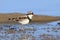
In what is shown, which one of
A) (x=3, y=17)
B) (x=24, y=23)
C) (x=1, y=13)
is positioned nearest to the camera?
(x=24, y=23)

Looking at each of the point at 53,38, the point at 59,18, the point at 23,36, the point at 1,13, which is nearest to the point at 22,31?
the point at 23,36

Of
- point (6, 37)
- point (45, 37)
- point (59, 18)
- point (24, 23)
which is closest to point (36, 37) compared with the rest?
point (45, 37)

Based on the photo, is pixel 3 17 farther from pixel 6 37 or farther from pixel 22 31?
pixel 6 37

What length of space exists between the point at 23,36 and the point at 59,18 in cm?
1178

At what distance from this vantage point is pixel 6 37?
15016mm

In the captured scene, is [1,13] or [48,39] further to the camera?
[1,13]

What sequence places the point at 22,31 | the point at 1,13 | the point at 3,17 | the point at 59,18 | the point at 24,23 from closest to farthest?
the point at 22,31
the point at 24,23
the point at 59,18
the point at 3,17
the point at 1,13

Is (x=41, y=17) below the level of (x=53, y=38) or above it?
below

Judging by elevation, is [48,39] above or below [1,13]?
above

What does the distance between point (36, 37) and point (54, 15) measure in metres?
12.2

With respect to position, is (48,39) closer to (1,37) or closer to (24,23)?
(1,37)

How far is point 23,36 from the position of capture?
15.3 meters

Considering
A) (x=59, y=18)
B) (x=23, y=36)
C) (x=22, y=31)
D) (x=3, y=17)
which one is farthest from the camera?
(x=3, y=17)

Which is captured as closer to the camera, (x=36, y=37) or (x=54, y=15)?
(x=36, y=37)
